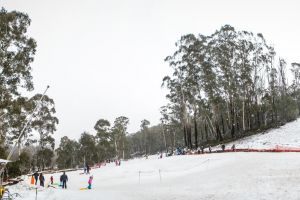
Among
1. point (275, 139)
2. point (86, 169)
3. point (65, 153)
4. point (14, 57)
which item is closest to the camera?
point (14, 57)

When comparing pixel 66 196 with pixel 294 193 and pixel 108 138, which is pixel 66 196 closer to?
pixel 294 193

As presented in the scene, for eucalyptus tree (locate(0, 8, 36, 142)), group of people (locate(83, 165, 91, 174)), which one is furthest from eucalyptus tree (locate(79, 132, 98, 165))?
eucalyptus tree (locate(0, 8, 36, 142))

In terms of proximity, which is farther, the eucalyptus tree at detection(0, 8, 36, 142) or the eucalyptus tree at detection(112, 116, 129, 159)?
the eucalyptus tree at detection(112, 116, 129, 159)

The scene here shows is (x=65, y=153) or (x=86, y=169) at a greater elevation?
(x=65, y=153)

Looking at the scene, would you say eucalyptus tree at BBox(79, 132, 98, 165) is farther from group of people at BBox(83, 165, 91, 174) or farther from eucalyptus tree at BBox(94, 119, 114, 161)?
group of people at BBox(83, 165, 91, 174)

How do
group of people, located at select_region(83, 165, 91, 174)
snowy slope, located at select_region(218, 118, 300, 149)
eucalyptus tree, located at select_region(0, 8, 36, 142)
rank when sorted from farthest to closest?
group of people, located at select_region(83, 165, 91, 174), snowy slope, located at select_region(218, 118, 300, 149), eucalyptus tree, located at select_region(0, 8, 36, 142)

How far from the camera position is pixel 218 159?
107 ft

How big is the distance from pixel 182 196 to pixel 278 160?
10.0 meters

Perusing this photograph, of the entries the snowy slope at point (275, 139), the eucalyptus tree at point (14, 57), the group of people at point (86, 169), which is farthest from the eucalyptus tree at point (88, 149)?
the eucalyptus tree at point (14, 57)

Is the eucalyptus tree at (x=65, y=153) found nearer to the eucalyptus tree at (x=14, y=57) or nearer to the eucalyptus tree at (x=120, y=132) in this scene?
the eucalyptus tree at (x=120, y=132)

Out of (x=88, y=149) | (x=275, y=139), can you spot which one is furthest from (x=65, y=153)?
(x=275, y=139)

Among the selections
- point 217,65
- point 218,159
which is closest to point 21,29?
point 218,159

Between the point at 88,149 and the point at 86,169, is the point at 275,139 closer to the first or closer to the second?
the point at 86,169

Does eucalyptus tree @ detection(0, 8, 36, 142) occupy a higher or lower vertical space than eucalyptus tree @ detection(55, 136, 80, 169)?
higher
